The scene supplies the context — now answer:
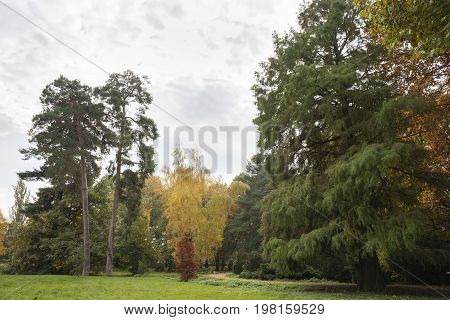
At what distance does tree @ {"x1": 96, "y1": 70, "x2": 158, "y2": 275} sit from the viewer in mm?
24828

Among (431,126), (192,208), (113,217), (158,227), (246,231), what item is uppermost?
(431,126)

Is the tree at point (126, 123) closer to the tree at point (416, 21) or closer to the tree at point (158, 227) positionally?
the tree at point (158, 227)

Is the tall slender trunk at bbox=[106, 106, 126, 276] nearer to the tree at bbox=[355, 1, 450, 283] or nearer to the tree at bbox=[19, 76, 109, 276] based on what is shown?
the tree at bbox=[19, 76, 109, 276]

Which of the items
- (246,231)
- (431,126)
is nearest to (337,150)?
(431,126)

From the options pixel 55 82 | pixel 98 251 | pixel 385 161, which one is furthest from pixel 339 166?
pixel 98 251

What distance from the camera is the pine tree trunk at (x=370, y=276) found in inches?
511

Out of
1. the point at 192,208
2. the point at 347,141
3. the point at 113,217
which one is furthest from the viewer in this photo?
the point at 192,208

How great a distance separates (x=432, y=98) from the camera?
37.7 ft

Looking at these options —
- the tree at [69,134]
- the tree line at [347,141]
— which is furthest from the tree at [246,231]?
the tree at [69,134]

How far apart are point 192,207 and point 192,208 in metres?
0.07

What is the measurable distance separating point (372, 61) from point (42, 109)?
59.5ft

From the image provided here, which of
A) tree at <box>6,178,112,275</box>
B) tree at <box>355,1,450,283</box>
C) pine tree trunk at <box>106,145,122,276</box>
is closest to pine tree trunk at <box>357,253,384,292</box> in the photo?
tree at <box>355,1,450,283</box>

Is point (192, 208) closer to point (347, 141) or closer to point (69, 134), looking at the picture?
point (69, 134)

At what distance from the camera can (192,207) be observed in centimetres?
2477
